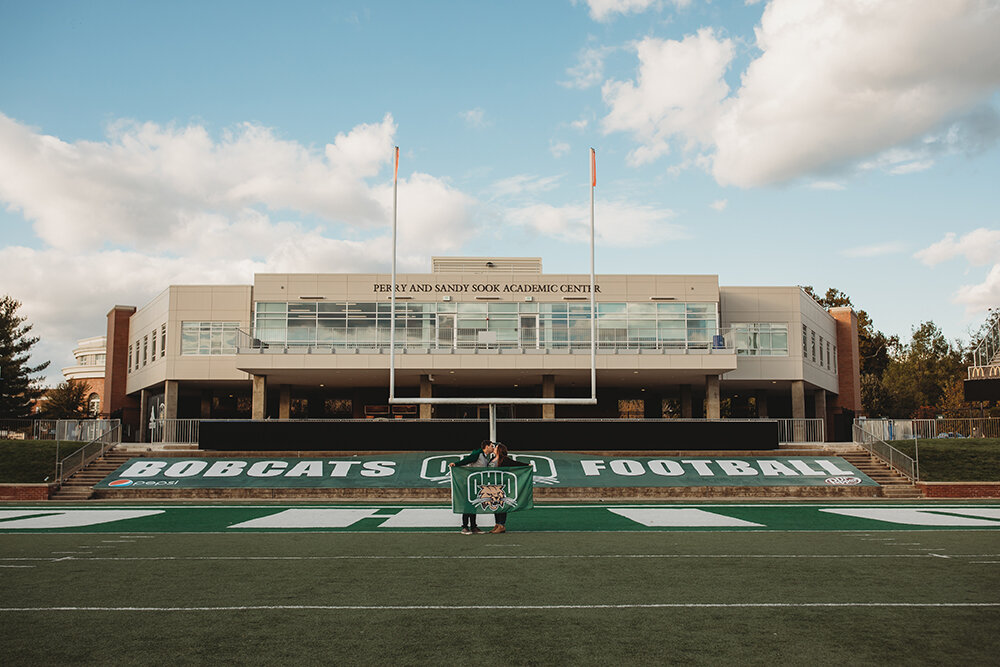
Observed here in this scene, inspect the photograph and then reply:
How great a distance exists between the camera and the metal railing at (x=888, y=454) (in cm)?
2578

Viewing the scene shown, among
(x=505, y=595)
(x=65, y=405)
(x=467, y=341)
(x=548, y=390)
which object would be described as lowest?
(x=505, y=595)

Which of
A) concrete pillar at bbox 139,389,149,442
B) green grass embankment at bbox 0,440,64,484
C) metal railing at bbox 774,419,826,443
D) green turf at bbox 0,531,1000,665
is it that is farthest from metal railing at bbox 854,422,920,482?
concrete pillar at bbox 139,389,149,442

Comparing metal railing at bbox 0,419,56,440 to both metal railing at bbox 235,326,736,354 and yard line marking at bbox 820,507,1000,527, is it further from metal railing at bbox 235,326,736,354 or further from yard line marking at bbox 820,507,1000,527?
yard line marking at bbox 820,507,1000,527

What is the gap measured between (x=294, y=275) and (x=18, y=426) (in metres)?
15.4

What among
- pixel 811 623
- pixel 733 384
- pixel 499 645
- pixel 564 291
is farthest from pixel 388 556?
pixel 733 384

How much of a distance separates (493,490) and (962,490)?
16.3m

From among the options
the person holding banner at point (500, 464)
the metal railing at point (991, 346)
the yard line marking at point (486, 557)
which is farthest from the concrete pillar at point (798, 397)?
the yard line marking at point (486, 557)

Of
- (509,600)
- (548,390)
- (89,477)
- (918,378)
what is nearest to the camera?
(509,600)

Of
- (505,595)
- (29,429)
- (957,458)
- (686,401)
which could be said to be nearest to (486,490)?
(505,595)

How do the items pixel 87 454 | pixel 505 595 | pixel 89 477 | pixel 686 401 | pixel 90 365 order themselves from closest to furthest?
pixel 505 595
pixel 89 477
pixel 87 454
pixel 686 401
pixel 90 365

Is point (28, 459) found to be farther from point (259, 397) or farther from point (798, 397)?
point (798, 397)

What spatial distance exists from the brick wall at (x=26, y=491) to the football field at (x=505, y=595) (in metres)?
9.80

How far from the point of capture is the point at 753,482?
79.2 ft

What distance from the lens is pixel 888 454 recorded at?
2755cm
